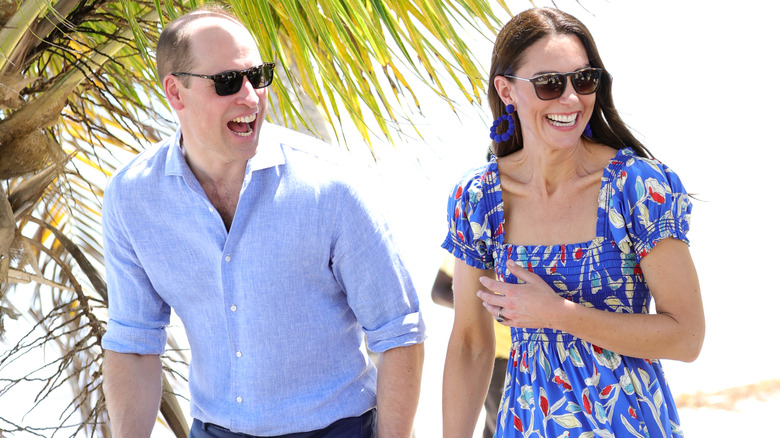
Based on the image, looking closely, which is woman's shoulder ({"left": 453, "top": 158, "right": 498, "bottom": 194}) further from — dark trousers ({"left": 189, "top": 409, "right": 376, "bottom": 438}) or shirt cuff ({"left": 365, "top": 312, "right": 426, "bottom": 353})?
dark trousers ({"left": 189, "top": 409, "right": 376, "bottom": 438})

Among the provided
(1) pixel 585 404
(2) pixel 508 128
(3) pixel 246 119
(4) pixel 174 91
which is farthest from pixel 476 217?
(4) pixel 174 91

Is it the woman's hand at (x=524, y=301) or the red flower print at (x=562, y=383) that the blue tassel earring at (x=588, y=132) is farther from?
the red flower print at (x=562, y=383)

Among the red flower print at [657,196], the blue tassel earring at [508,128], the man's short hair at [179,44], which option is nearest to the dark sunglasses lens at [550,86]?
the blue tassel earring at [508,128]

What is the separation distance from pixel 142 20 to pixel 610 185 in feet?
5.92

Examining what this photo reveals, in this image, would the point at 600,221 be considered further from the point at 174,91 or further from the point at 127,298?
the point at 127,298

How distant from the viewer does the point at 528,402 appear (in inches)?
62.9

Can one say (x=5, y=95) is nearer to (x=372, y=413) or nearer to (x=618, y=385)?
(x=372, y=413)

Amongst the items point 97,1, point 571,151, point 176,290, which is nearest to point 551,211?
point 571,151

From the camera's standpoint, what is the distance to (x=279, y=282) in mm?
1761

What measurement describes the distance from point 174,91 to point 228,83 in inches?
6.1

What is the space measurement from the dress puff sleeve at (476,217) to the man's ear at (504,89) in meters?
0.15

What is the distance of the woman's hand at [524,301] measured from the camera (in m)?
1.49

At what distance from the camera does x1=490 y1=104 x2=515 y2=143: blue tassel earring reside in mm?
1731

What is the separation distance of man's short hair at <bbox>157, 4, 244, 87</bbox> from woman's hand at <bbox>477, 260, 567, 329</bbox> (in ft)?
2.67
